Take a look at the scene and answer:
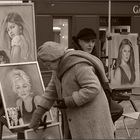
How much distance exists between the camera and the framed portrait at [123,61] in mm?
9641

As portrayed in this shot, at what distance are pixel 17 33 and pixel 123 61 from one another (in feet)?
11.7

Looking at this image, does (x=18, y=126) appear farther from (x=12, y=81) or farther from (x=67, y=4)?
(x=67, y=4)

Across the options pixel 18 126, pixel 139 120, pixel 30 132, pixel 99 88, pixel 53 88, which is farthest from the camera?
pixel 139 120

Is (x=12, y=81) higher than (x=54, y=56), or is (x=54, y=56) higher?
(x=54, y=56)

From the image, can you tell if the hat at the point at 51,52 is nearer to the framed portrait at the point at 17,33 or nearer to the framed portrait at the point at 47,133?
the framed portrait at the point at 47,133

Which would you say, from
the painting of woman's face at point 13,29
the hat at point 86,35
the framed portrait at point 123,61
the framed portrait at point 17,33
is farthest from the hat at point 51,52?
the framed portrait at point 123,61

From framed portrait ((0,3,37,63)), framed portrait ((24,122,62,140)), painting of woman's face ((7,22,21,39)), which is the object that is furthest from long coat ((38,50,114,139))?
painting of woman's face ((7,22,21,39))

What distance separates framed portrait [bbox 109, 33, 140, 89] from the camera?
31.6ft

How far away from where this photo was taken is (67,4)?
64.9ft

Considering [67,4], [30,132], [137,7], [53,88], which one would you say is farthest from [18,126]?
[137,7]

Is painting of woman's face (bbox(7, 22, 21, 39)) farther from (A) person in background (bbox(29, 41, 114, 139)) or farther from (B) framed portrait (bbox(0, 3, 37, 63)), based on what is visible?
(A) person in background (bbox(29, 41, 114, 139))

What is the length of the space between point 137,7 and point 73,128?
16.8m

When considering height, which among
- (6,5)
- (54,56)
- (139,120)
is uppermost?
(6,5)

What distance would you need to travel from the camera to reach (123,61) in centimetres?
997
